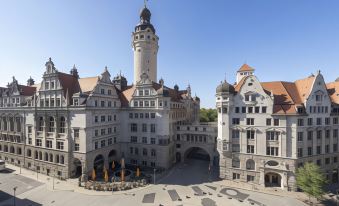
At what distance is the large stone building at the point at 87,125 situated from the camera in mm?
49156

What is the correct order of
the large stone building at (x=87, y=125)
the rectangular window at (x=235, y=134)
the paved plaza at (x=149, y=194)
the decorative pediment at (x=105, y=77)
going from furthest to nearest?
the decorative pediment at (x=105, y=77) → the large stone building at (x=87, y=125) → the rectangular window at (x=235, y=134) → the paved plaza at (x=149, y=194)

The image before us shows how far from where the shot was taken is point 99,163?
5566cm

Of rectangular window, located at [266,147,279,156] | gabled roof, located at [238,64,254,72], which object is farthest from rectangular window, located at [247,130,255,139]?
gabled roof, located at [238,64,254,72]

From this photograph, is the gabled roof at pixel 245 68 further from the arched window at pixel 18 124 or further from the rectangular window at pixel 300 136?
the arched window at pixel 18 124

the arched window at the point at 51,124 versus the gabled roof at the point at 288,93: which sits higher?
the gabled roof at the point at 288,93

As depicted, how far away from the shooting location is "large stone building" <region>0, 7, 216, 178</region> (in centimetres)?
4916

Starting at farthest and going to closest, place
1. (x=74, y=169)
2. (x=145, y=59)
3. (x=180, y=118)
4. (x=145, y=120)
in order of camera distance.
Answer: (x=145, y=59)
(x=180, y=118)
(x=145, y=120)
(x=74, y=169)

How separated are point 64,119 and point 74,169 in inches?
541

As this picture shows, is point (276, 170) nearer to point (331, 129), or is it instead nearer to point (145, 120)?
point (331, 129)

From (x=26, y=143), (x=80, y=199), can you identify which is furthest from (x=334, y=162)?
(x=26, y=143)

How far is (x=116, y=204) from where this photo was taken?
121ft

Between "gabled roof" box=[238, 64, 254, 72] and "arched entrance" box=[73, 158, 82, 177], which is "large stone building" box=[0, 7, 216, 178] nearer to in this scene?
"arched entrance" box=[73, 158, 82, 177]

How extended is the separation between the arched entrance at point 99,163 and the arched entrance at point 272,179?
44.6 meters

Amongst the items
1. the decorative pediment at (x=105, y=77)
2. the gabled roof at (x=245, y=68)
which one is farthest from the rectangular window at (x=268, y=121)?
the decorative pediment at (x=105, y=77)
